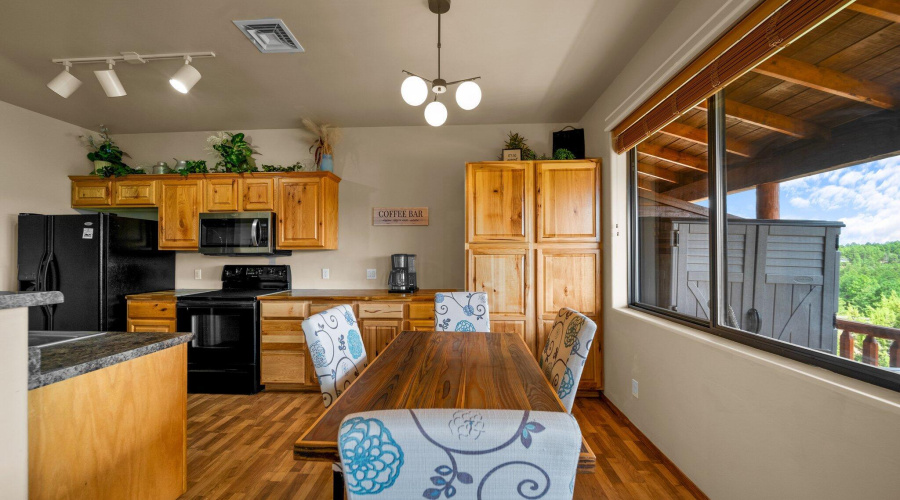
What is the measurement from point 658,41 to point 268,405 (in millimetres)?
3727

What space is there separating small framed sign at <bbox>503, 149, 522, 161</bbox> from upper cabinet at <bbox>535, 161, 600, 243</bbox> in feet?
0.79

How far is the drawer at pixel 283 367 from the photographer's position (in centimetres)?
309

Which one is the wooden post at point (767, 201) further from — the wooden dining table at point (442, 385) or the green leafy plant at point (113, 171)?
the green leafy plant at point (113, 171)

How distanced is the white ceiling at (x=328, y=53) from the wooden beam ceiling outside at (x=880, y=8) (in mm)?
873

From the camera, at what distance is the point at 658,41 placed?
2.06m

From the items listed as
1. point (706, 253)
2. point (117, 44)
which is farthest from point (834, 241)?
point (117, 44)

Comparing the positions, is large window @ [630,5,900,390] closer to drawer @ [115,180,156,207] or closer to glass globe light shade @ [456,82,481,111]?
glass globe light shade @ [456,82,481,111]

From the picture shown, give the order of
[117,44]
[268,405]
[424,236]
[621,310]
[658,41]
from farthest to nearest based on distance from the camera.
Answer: [424,236] → [268,405] → [621,310] → [117,44] → [658,41]

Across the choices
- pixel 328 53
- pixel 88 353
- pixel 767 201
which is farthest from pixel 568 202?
pixel 88 353

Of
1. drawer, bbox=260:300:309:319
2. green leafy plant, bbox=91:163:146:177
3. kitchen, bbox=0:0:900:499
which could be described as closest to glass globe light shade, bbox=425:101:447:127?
kitchen, bbox=0:0:900:499

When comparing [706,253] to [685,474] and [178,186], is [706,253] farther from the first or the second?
[178,186]

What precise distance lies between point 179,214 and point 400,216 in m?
2.09

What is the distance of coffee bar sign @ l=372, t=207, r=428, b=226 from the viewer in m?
3.63

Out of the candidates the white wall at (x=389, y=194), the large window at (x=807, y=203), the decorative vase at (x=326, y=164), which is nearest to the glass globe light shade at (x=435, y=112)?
the large window at (x=807, y=203)
